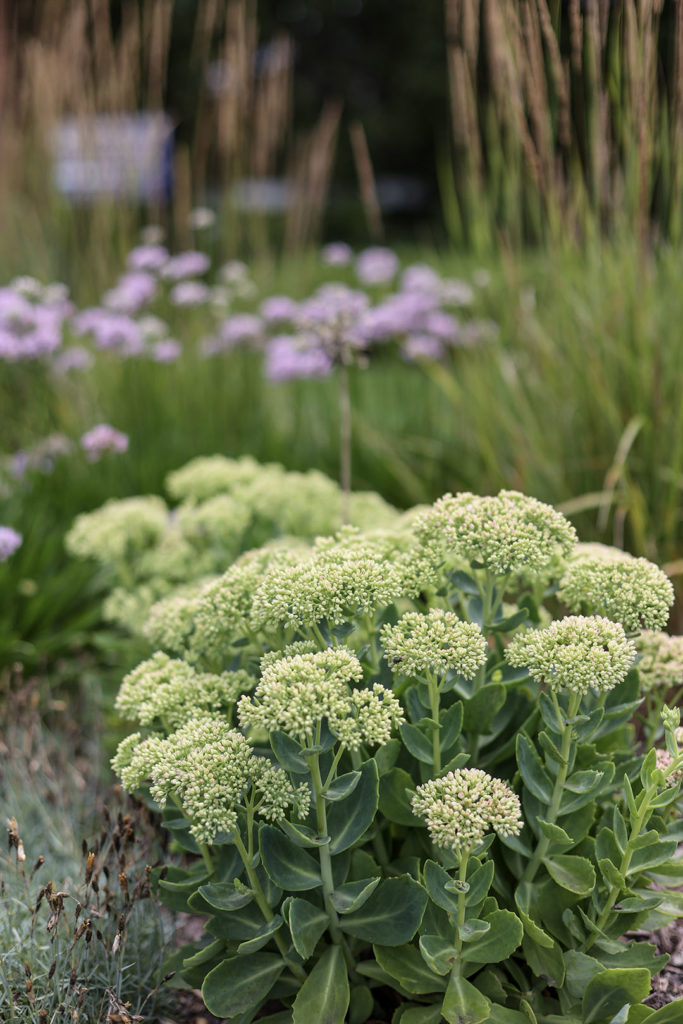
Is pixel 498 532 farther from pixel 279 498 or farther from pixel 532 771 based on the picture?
pixel 279 498

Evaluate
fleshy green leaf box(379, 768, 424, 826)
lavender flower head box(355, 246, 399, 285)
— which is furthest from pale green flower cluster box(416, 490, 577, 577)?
lavender flower head box(355, 246, 399, 285)

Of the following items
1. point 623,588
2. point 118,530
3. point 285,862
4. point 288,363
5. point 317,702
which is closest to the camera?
point 317,702

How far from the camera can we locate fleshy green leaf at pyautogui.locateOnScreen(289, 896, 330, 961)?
1422 mm

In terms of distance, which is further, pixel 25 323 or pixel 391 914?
pixel 25 323

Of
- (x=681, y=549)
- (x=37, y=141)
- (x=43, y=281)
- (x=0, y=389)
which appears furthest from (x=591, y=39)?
(x=37, y=141)

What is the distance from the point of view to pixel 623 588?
1640mm

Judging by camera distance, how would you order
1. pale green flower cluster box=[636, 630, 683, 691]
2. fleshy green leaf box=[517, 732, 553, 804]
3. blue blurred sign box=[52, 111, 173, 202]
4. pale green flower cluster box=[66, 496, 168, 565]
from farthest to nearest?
blue blurred sign box=[52, 111, 173, 202] → pale green flower cluster box=[66, 496, 168, 565] → pale green flower cluster box=[636, 630, 683, 691] → fleshy green leaf box=[517, 732, 553, 804]

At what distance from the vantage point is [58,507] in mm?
3658

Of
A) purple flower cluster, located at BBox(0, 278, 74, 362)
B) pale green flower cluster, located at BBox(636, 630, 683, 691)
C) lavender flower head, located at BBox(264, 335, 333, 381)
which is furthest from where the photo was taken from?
lavender flower head, located at BBox(264, 335, 333, 381)

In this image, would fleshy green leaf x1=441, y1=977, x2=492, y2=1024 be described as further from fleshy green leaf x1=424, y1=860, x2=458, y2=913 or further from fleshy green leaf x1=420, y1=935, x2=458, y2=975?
fleshy green leaf x1=424, y1=860, x2=458, y2=913

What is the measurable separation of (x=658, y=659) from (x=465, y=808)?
640mm

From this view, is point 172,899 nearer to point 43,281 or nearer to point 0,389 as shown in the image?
point 0,389

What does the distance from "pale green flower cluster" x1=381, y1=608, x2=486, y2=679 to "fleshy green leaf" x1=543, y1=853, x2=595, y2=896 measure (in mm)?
376

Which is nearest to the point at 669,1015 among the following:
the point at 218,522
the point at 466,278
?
the point at 218,522
